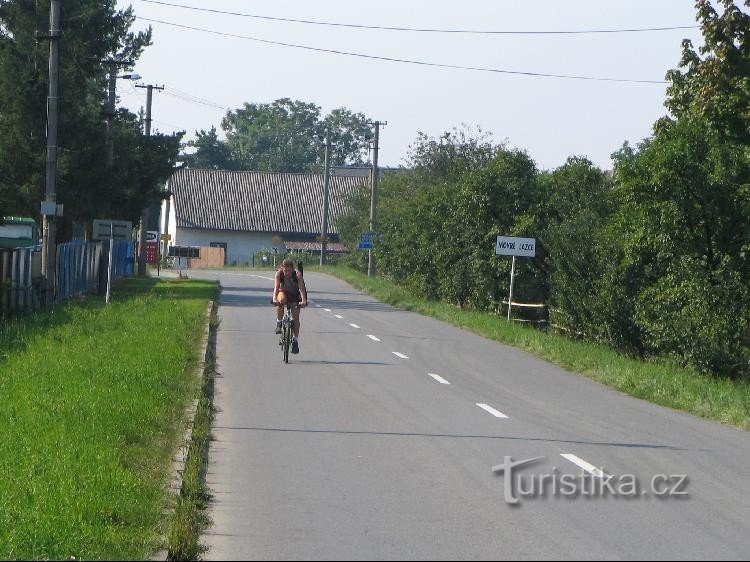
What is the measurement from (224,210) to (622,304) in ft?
233

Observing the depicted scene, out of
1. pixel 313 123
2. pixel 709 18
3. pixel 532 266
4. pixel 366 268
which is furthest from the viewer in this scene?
pixel 313 123

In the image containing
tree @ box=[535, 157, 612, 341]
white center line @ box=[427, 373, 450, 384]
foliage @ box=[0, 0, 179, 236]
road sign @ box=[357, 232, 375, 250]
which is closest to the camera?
white center line @ box=[427, 373, 450, 384]

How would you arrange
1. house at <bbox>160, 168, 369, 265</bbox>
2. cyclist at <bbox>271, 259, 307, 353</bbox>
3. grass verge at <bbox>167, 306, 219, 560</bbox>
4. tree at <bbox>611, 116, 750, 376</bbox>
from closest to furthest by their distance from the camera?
grass verge at <bbox>167, 306, 219, 560</bbox> → cyclist at <bbox>271, 259, 307, 353</bbox> → tree at <bbox>611, 116, 750, 376</bbox> → house at <bbox>160, 168, 369, 265</bbox>

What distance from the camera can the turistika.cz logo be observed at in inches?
372

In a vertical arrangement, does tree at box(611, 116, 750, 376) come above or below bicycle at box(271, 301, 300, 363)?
above

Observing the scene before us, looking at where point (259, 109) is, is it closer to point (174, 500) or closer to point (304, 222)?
point (304, 222)

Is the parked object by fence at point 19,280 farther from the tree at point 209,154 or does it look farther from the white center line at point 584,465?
the tree at point 209,154

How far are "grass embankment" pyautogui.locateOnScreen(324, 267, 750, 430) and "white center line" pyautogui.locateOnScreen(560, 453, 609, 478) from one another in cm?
434

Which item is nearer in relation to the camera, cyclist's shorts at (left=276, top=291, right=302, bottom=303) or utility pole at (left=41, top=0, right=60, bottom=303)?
cyclist's shorts at (left=276, top=291, right=302, bottom=303)

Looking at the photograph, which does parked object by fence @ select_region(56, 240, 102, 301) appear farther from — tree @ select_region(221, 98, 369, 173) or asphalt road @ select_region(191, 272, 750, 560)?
tree @ select_region(221, 98, 369, 173)

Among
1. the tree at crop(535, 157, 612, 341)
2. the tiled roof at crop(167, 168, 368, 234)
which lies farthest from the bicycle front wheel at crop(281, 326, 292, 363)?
the tiled roof at crop(167, 168, 368, 234)

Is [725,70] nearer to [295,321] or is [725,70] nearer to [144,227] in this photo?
[295,321]

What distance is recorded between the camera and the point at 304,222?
96.4 m

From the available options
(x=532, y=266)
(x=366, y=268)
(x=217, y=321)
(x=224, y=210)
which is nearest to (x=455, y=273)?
(x=532, y=266)
